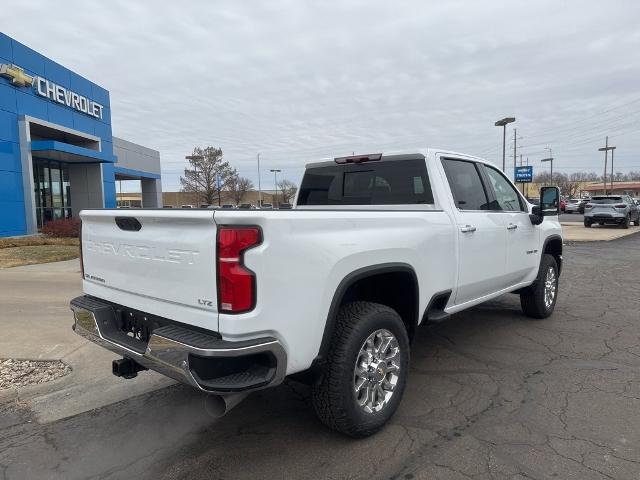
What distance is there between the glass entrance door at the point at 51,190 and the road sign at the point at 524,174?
27449 millimetres

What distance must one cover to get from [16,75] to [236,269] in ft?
65.4

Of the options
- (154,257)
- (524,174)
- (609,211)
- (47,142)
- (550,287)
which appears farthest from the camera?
(524,174)

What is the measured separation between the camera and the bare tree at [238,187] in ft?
201

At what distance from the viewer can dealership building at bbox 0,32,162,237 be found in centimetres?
1791

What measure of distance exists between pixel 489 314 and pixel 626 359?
197 centimetres

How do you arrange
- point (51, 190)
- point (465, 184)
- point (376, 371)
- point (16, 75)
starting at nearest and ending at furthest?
point (376, 371) < point (465, 184) < point (16, 75) < point (51, 190)

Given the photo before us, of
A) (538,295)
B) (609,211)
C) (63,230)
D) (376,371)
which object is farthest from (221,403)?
(609,211)

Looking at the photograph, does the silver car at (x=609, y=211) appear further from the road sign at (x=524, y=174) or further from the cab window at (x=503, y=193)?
the cab window at (x=503, y=193)

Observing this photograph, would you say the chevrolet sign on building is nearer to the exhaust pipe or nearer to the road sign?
the exhaust pipe

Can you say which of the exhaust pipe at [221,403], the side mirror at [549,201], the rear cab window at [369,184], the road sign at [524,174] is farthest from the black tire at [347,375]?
the road sign at [524,174]

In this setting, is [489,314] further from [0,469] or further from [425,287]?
[0,469]

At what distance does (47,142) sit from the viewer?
18.6 m

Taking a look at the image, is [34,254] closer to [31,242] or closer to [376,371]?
[31,242]

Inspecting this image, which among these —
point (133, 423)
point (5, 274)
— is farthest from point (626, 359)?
point (5, 274)
